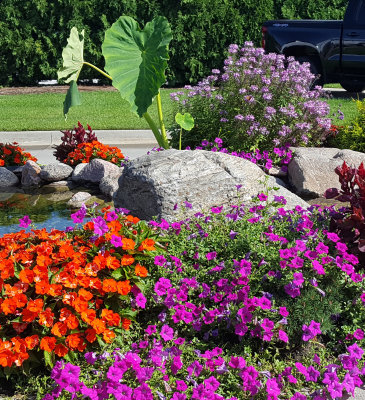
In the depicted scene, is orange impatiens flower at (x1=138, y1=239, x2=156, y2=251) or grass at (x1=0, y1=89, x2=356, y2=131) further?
grass at (x1=0, y1=89, x2=356, y2=131)

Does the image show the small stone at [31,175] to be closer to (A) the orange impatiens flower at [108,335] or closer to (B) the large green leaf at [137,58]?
(B) the large green leaf at [137,58]

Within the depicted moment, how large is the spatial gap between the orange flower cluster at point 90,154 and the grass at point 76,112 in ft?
6.89

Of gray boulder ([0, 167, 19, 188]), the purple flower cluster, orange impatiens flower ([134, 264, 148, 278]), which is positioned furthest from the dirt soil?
orange impatiens flower ([134, 264, 148, 278])

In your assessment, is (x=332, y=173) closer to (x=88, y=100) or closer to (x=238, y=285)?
(x=238, y=285)

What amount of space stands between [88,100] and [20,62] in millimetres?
2823

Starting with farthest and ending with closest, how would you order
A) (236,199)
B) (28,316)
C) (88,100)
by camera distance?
(88,100), (236,199), (28,316)

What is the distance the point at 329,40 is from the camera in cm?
1206

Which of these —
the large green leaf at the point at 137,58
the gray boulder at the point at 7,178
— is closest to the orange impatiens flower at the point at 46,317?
the large green leaf at the point at 137,58

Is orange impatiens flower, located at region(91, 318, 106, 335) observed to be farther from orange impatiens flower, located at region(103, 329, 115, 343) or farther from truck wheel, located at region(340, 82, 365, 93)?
truck wheel, located at region(340, 82, 365, 93)

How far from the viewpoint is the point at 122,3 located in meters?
13.7

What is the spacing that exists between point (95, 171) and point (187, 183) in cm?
251

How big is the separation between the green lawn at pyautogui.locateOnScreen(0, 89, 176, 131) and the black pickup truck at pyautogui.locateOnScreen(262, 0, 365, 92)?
2839mm

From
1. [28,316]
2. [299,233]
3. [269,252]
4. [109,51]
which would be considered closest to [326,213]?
[299,233]

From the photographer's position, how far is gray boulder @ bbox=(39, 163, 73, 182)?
6625 mm
